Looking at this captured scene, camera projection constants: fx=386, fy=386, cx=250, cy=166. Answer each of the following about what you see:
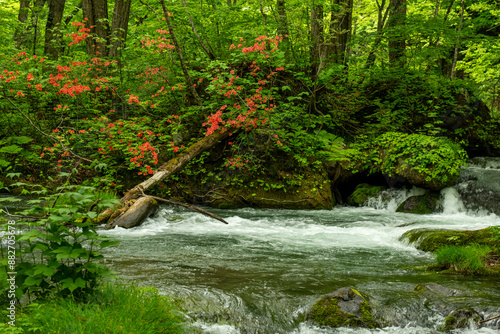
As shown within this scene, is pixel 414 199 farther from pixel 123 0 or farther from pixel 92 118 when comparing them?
pixel 123 0

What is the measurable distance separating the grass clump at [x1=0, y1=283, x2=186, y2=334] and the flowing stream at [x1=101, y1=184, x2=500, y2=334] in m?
0.56

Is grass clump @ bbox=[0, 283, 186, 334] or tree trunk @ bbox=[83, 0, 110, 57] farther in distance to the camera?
tree trunk @ bbox=[83, 0, 110, 57]

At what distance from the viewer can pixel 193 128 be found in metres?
12.3

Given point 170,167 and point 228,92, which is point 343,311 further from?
point 170,167

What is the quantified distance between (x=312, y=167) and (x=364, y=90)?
435 centimetres

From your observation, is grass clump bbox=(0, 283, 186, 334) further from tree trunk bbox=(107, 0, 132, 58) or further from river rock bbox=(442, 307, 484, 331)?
tree trunk bbox=(107, 0, 132, 58)

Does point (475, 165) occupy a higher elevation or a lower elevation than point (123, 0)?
lower

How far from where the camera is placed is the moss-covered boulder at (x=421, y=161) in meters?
10.4

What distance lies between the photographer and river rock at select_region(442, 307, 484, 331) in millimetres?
3751

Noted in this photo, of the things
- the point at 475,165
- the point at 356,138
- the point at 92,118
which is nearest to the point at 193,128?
the point at 92,118

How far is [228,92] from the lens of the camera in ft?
33.0

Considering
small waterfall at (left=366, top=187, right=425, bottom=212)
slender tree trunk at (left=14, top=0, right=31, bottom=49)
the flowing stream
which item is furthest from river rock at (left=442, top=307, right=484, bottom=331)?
slender tree trunk at (left=14, top=0, right=31, bottom=49)

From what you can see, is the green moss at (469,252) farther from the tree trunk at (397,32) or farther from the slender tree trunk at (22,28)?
the slender tree trunk at (22,28)

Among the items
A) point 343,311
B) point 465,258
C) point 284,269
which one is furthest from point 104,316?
point 465,258
